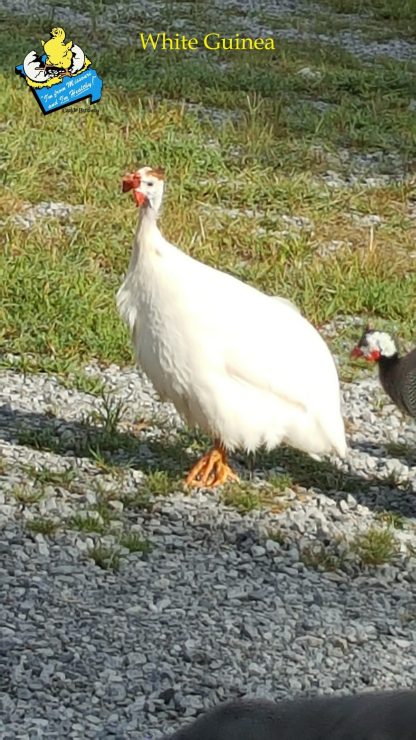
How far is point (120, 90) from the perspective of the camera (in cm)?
967

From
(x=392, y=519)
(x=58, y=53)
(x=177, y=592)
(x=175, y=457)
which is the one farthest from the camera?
(x=58, y=53)

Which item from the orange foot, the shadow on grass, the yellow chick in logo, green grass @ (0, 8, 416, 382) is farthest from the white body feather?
the yellow chick in logo

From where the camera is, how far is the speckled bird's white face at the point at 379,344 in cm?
532

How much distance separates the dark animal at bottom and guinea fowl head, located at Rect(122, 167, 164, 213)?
4113mm

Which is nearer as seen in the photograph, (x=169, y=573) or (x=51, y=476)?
(x=169, y=573)

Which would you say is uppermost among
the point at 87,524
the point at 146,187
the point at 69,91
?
the point at 146,187

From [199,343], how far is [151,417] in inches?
39.1

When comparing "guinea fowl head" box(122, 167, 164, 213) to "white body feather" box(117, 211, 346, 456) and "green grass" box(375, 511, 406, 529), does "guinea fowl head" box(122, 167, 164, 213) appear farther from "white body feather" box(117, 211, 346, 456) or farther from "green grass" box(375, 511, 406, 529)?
"green grass" box(375, 511, 406, 529)

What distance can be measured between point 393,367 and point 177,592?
1549 mm

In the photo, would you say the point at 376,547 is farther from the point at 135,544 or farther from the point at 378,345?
the point at 378,345

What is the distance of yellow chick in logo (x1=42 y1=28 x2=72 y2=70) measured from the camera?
10250mm

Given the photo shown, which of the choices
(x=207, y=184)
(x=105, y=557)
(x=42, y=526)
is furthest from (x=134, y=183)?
(x=207, y=184)

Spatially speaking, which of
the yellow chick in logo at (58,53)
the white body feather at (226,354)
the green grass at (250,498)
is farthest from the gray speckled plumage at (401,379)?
the yellow chick in logo at (58,53)

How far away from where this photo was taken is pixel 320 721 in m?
0.81
